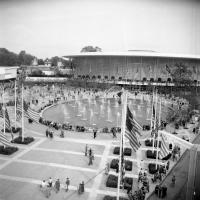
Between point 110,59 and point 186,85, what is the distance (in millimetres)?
14856

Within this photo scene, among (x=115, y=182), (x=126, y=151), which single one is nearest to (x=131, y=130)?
(x=115, y=182)

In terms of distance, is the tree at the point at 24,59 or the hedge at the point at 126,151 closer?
the hedge at the point at 126,151

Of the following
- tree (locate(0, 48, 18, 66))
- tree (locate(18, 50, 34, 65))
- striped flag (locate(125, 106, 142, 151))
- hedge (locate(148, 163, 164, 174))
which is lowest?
hedge (locate(148, 163, 164, 174))

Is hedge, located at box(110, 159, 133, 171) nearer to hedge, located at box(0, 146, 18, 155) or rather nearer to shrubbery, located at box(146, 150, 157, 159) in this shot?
shrubbery, located at box(146, 150, 157, 159)

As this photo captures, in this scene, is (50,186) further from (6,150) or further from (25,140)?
(25,140)

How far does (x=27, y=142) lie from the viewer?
1401 centimetres

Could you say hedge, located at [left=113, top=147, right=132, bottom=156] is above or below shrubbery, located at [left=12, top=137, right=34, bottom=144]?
below

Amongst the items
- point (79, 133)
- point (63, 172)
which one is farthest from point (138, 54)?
point (63, 172)

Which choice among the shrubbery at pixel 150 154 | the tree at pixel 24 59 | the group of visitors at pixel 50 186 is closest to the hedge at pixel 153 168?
the shrubbery at pixel 150 154

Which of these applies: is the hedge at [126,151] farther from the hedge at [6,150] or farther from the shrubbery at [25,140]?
the hedge at [6,150]

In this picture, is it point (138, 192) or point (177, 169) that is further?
point (177, 169)

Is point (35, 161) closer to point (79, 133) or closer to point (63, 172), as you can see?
point (63, 172)

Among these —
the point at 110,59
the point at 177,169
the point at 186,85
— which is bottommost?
the point at 177,169

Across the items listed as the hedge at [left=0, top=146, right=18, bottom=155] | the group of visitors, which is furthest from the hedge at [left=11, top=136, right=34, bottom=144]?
the group of visitors
